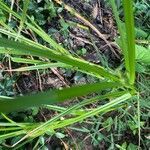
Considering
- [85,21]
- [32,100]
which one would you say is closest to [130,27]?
[32,100]

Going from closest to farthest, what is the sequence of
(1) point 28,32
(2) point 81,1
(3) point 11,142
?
(3) point 11,142 → (1) point 28,32 → (2) point 81,1

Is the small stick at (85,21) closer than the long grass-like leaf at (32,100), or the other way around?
the long grass-like leaf at (32,100)

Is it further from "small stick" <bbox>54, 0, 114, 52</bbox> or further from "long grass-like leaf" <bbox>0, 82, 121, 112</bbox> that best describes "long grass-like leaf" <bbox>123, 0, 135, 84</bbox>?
"small stick" <bbox>54, 0, 114, 52</bbox>

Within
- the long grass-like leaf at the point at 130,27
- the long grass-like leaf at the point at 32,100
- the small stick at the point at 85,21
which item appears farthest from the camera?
the small stick at the point at 85,21

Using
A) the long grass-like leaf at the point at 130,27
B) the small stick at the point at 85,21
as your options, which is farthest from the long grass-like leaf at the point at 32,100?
the small stick at the point at 85,21

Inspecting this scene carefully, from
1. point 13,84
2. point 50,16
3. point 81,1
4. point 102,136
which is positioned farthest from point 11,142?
point 81,1

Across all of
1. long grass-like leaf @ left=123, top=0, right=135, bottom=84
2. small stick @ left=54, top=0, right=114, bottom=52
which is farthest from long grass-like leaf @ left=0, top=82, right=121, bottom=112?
small stick @ left=54, top=0, right=114, bottom=52

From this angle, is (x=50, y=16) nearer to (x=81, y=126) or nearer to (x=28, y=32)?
(x=28, y=32)

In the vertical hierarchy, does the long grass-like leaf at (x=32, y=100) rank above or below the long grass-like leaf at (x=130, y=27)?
below

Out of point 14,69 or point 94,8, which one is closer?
point 14,69

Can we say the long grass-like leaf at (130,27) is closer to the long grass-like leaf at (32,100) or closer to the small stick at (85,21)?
the long grass-like leaf at (32,100)

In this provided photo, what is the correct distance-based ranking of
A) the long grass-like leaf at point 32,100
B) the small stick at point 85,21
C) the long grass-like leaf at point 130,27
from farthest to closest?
1. the small stick at point 85,21
2. the long grass-like leaf at point 130,27
3. the long grass-like leaf at point 32,100
